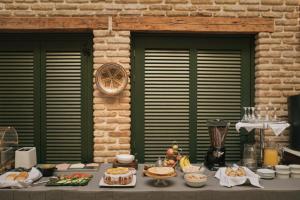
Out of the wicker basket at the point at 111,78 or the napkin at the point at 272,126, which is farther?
the wicker basket at the point at 111,78

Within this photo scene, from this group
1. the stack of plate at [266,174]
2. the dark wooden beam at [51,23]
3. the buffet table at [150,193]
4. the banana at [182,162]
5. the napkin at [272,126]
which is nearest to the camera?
the buffet table at [150,193]

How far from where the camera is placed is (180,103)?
392 cm

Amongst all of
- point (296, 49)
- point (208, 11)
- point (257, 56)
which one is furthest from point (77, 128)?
point (296, 49)

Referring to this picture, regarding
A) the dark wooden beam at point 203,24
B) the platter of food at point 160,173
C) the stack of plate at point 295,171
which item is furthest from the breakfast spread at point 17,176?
the stack of plate at point 295,171

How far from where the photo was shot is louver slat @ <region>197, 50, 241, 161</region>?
394 centimetres

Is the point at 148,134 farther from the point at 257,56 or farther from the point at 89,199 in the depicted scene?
the point at 257,56

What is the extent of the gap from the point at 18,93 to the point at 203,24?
2.77m

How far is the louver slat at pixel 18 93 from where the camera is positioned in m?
3.86

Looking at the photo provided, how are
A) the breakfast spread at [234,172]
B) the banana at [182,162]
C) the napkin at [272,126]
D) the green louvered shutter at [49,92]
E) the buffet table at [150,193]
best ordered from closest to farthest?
1. the buffet table at [150,193]
2. the breakfast spread at [234,172]
3. the napkin at [272,126]
4. the banana at [182,162]
5. the green louvered shutter at [49,92]

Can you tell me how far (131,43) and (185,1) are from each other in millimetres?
944

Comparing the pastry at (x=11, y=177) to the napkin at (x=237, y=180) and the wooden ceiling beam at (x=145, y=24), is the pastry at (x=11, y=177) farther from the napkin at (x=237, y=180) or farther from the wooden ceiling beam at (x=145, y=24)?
the napkin at (x=237, y=180)

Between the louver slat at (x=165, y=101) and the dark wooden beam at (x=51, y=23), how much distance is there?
32.7 inches

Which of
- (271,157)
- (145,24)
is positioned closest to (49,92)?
(145,24)

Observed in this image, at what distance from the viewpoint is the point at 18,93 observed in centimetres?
387
